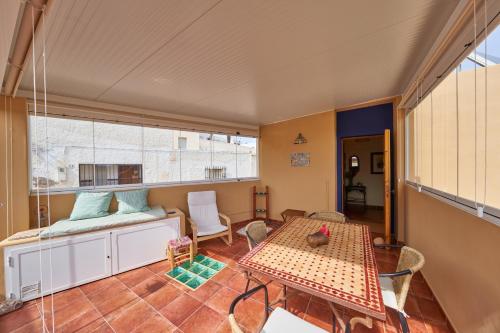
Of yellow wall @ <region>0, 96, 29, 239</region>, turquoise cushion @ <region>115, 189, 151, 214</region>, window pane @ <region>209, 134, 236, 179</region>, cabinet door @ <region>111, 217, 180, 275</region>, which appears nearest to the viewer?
yellow wall @ <region>0, 96, 29, 239</region>

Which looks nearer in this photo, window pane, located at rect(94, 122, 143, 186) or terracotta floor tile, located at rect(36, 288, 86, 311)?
terracotta floor tile, located at rect(36, 288, 86, 311)

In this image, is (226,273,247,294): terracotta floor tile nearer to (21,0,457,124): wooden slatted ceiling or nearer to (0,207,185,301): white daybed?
(0,207,185,301): white daybed

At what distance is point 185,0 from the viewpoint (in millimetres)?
1193

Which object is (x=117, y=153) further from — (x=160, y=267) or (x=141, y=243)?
(x=160, y=267)

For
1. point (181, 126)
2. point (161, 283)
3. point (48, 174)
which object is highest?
point (181, 126)

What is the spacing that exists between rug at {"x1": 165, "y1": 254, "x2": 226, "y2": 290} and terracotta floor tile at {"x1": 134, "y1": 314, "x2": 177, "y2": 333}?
Answer: 480 millimetres

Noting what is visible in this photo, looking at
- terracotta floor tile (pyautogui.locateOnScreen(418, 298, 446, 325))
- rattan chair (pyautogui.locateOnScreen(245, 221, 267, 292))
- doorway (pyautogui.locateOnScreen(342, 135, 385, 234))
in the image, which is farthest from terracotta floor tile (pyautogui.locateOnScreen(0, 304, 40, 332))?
doorway (pyautogui.locateOnScreen(342, 135, 385, 234))

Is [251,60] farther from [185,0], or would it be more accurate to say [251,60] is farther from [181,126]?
[181,126]

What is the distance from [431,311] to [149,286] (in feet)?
10.2

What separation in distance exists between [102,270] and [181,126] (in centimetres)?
271

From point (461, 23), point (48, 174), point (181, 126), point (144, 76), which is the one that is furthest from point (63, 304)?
Result: point (461, 23)

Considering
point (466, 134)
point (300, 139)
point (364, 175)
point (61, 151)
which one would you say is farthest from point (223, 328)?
point (364, 175)

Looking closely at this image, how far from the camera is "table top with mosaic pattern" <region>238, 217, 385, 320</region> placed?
101cm

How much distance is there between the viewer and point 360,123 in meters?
3.56
